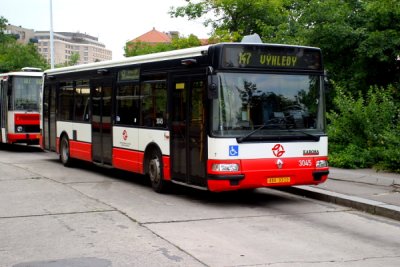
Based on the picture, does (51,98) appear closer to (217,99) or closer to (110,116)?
(110,116)

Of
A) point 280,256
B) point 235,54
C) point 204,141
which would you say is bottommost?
point 280,256

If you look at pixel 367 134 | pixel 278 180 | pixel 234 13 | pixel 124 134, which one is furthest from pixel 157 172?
pixel 234 13

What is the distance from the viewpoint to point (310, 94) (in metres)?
10.8

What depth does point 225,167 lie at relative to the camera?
395 inches

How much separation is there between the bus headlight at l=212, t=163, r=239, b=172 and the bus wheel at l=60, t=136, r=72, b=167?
8.42 m

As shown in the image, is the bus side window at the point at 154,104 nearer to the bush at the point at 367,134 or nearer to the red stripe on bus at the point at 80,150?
the red stripe on bus at the point at 80,150

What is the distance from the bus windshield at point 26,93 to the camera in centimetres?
2389

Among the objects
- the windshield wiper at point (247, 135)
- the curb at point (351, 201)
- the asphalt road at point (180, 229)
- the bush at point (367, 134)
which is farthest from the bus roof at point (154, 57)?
the bush at point (367, 134)

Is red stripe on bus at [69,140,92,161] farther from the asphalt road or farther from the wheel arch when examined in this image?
the wheel arch

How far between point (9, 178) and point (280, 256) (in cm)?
958

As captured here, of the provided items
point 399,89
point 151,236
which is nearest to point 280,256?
point 151,236

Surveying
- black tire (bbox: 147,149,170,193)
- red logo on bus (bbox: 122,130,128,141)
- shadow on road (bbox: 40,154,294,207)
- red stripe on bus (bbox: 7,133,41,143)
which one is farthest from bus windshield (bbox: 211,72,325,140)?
red stripe on bus (bbox: 7,133,41,143)

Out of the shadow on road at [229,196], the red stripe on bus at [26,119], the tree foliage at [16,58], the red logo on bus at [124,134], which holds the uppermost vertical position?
the tree foliage at [16,58]

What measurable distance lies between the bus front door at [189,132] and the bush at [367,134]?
5.45 m
